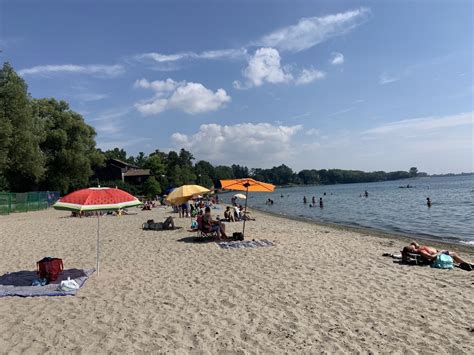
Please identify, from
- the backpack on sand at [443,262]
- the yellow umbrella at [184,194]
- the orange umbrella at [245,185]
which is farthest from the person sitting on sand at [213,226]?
the backpack on sand at [443,262]

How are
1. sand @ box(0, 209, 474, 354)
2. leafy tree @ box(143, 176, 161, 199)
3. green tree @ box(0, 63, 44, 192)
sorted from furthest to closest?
1. leafy tree @ box(143, 176, 161, 199)
2. green tree @ box(0, 63, 44, 192)
3. sand @ box(0, 209, 474, 354)

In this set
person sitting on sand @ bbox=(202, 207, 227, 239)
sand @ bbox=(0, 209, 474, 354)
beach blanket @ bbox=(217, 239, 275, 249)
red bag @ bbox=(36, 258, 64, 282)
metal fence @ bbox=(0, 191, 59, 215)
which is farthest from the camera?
metal fence @ bbox=(0, 191, 59, 215)

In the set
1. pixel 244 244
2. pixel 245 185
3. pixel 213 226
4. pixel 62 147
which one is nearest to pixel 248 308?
pixel 244 244

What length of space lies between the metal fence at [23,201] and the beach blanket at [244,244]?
75.1 ft

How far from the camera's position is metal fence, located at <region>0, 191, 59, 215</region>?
28.3 meters

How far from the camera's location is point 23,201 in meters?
30.8

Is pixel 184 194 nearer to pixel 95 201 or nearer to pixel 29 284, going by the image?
pixel 95 201

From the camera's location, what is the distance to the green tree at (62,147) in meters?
45.6

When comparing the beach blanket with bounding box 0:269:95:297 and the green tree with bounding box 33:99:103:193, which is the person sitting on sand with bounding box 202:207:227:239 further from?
the green tree with bounding box 33:99:103:193


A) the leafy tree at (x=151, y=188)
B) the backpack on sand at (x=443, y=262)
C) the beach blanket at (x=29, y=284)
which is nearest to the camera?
the beach blanket at (x=29, y=284)

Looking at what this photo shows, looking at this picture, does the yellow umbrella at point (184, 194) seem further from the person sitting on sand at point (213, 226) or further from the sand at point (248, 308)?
the sand at point (248, 308)

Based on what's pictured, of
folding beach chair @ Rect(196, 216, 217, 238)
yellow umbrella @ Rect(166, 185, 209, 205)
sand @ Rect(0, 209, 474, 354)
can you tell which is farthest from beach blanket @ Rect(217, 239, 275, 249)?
yellow umbrella @ Rect(166, 185, 209, 205)

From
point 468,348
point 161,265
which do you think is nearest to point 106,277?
point 161,265

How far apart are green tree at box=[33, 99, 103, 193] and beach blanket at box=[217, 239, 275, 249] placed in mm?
38991
